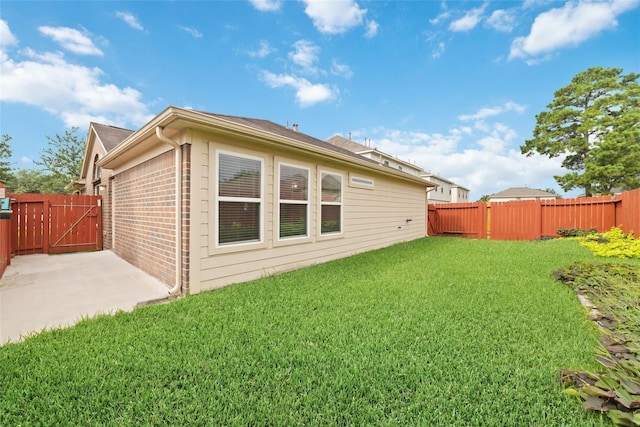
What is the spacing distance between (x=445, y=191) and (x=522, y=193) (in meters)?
14.0

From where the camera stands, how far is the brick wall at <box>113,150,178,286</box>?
436cm

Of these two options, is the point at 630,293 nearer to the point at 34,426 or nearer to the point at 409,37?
the point at 34,426

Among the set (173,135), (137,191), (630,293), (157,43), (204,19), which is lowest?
(630,293)

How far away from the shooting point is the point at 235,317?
10.3 ft

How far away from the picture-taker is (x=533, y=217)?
11133 mm

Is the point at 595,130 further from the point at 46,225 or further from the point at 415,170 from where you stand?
the point at 46,225

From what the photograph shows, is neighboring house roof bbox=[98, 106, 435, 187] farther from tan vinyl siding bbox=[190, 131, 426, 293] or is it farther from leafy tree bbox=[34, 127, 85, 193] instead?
leafy tree bbox=[34, 127, 85, 193]

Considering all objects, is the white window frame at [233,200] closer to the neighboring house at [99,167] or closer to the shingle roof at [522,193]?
the neighboring house at [99,167]

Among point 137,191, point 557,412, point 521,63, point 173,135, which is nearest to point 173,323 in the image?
point 173,135

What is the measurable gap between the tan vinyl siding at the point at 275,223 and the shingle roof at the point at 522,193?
39666 millimetres

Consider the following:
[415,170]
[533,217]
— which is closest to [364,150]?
[415,170]

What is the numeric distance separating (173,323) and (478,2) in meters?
9.82

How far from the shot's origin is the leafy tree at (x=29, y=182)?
29.5 meters

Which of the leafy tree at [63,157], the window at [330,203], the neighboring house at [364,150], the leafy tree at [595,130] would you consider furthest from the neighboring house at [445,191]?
the leafy tree at [63,157]
